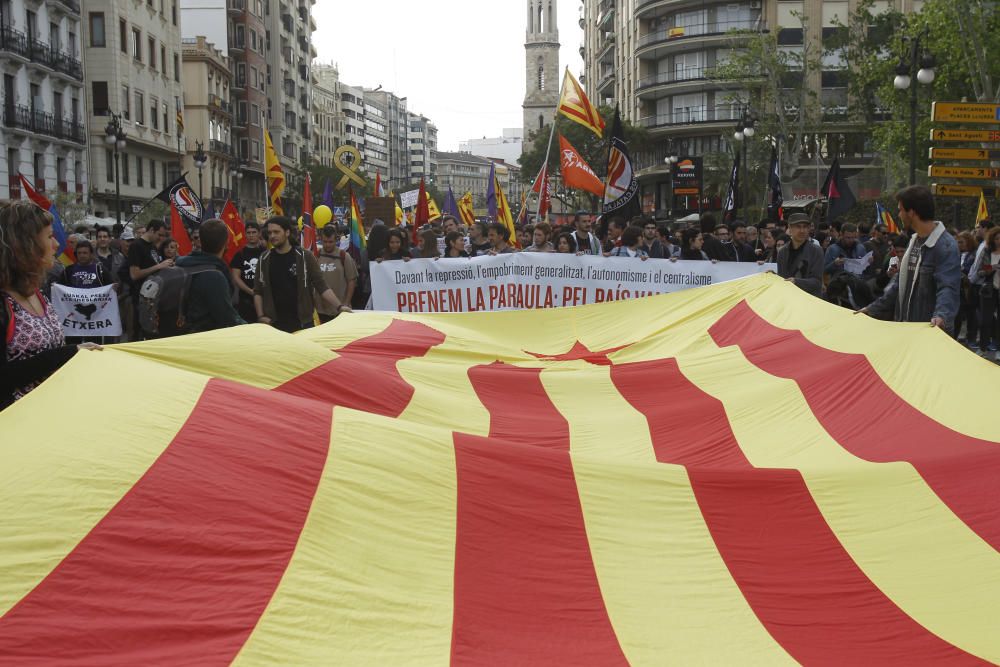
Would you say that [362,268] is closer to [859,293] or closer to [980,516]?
[859,293]

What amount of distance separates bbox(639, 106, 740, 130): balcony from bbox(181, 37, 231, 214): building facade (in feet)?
96.5

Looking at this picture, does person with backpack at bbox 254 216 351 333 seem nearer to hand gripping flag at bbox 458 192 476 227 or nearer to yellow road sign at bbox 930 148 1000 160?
yellow road sign at bbox 930 148 1000 160

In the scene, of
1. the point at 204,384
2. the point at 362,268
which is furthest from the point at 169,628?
the point at 362,268

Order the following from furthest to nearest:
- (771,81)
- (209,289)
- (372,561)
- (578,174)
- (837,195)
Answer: (771,81) → (837,195) → (578,174) → (209,289) → (372,561)

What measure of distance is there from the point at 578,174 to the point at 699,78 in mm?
57394

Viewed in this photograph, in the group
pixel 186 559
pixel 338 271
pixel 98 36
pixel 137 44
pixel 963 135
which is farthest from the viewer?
pixel 137 44

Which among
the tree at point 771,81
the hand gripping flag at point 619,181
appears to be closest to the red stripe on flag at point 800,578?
the hand gripping flag at point 619,181

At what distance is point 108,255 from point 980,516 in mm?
12356

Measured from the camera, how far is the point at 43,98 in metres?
45.7

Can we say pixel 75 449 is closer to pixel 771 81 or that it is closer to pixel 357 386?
pixel 357 386

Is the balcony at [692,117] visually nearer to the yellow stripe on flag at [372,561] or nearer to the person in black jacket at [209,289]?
the person in black jacket at [209,289]

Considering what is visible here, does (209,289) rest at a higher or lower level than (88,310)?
higher

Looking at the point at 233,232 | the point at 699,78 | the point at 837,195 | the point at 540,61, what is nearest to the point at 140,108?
the point at 699,78

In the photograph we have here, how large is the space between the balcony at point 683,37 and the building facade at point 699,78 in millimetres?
65
